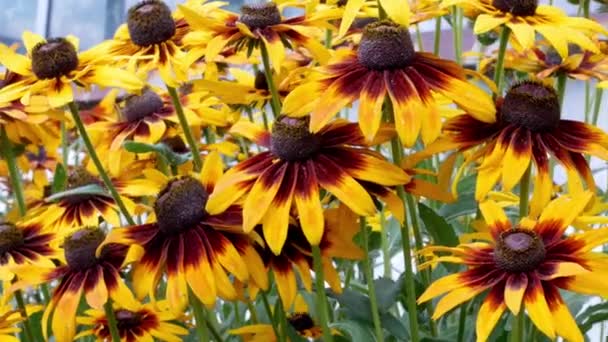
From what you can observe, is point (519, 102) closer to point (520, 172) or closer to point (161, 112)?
point (520, 172)

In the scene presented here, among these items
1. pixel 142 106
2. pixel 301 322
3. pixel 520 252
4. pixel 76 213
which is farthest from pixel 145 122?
pixel 520 252

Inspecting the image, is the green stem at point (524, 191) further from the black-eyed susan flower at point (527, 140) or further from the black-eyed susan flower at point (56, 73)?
the black-eyed susan flower at point (56, 73)

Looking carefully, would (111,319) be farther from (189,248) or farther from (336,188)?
(336,188)

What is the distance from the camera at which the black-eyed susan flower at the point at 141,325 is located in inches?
30.7

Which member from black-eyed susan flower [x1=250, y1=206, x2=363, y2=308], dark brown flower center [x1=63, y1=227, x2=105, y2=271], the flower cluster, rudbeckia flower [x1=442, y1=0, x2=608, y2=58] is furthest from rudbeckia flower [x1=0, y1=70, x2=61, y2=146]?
rudbeckia flower [x1=442, y1=0, x2=608, y2=58]

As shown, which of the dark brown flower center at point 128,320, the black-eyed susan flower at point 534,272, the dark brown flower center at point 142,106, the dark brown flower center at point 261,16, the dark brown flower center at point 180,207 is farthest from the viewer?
the dark brown flower center at point 142,106

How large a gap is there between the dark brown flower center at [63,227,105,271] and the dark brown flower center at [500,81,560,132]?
29 cm

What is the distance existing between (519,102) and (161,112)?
0.44 meters

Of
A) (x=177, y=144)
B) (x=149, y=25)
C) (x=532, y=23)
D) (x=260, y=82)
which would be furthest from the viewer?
(x=177, y=144)

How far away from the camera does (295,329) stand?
810mm

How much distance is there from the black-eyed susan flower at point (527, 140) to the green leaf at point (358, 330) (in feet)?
0.41

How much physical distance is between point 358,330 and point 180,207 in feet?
0.48

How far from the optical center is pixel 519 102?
0.60 m

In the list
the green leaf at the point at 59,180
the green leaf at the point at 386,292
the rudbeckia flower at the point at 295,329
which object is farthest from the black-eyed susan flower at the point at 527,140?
the green leaf at the point at 59,180
